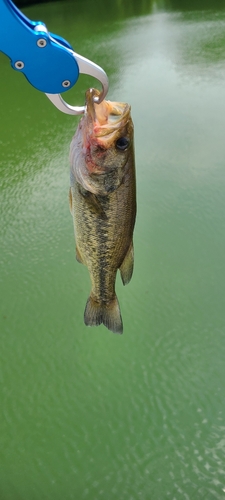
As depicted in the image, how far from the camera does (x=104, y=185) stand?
2.79 ft

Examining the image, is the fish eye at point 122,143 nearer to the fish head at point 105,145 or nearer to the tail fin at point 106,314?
the fish head at point 105,145

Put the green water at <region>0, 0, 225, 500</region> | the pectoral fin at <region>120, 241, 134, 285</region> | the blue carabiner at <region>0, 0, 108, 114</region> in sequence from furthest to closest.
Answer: the green water at <region>0, 0, 225, 500</region>
the pectoral fin at <region>120, 241, 134, 285</region>
the blue carabiner at <region>0, 0, 108, 114</region>

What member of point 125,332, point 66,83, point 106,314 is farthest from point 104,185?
point 125,332

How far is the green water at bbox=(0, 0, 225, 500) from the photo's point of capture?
5.81 ft

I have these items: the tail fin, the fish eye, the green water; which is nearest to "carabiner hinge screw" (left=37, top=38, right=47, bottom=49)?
the fish eye

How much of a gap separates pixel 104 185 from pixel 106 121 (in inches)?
5.0

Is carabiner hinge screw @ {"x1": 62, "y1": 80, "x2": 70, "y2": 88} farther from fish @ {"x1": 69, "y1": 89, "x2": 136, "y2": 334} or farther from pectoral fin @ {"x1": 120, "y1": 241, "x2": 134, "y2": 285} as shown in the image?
pectoral fin @ {"x1": 120, "y1": 241, "x2": 134, "y2": 285}

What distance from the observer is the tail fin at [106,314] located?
3.64ft

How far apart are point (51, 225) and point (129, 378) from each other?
3.79 ft

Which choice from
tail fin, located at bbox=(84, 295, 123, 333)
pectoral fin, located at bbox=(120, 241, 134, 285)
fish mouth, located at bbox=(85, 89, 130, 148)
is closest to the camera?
fish mouth, located at bbox=(85, 89, 130, 148)

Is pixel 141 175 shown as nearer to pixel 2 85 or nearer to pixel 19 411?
pixel 19 411

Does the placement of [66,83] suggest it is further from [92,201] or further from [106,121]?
[92,201]

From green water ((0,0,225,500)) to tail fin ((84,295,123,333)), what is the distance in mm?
959

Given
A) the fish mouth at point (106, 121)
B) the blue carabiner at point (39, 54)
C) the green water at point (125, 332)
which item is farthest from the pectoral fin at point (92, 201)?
the green water at point (125, 332)
